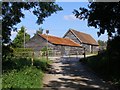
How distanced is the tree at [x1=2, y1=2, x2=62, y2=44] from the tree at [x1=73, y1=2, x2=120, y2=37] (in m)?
3.47

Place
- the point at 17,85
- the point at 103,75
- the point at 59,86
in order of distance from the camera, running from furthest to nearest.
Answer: the point at 103,75, the point at 59,86, the point at 17,85

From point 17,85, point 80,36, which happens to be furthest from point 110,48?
point 80,36

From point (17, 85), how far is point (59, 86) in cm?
295

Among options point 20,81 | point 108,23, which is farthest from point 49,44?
point 20,81

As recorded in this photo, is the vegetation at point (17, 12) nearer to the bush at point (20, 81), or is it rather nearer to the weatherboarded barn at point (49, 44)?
the bush at point (20, 81)

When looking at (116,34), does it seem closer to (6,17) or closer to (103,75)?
(103,75)

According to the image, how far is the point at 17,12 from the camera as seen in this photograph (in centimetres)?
1950

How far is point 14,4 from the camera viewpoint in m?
18.4

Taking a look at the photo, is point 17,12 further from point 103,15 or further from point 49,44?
point 49,44

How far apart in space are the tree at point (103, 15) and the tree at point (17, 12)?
3.47 m

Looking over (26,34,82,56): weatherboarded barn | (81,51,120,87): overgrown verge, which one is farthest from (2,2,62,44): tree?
(26,34,82,56): weatherboarded barn

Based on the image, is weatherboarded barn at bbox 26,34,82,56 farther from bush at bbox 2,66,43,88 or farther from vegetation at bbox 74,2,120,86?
bush at bbox 2,66,43,88

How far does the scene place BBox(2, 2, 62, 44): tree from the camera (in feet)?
60.6

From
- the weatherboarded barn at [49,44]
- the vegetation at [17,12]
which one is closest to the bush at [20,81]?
the vegetation at [17,12]
